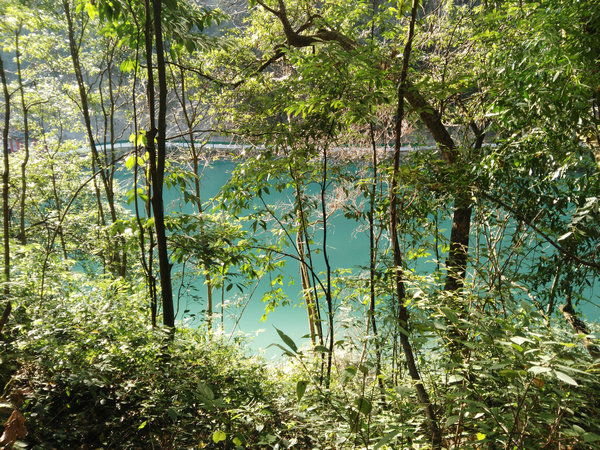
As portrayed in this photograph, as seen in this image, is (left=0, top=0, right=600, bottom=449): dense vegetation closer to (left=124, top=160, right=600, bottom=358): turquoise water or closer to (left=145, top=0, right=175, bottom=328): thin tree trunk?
(left=145, top=0, right=175, bottom=328): thin tree trunk

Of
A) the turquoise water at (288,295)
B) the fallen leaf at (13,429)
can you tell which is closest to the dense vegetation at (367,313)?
the fallen leaf at (13,429)

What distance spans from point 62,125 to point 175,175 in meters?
5.41

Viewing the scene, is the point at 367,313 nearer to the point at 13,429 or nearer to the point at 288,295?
the point at 13,429

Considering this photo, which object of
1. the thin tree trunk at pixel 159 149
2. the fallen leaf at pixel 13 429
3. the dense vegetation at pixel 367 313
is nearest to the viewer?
the fallen leaf at pixel 13 429

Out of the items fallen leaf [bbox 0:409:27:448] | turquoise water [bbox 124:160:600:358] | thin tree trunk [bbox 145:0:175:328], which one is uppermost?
thin tree trunk [bbox 145:0:175:328]

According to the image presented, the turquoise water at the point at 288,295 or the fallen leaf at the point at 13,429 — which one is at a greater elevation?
the fallen leaf at the point at 13,429

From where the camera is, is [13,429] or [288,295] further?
[288,295]

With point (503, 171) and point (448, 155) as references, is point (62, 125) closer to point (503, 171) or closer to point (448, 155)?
point (448, 155)

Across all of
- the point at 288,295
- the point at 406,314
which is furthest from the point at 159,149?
the point at 288,295

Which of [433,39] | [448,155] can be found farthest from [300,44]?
[448,155]

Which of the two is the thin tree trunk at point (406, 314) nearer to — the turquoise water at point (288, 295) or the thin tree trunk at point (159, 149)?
the thin tree trunk at point (159, 149)

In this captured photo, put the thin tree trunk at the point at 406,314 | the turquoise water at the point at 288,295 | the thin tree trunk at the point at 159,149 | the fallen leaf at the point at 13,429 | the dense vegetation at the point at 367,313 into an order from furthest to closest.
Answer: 1. the turquoise water at the point at 288,295
2. the thin tree trunk at the point at 159,149
3. the thin tree trunk at the point at 406,314
4. the dense vegetation at the point at 367,313
5. the fallen leaf at the point at 13,429

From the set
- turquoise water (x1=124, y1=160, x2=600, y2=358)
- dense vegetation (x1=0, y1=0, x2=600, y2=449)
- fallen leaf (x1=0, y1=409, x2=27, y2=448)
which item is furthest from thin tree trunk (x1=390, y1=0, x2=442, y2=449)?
turquoise water (x1=124, y1=160, x2=600, y2=358)

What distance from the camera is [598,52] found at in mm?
1834
